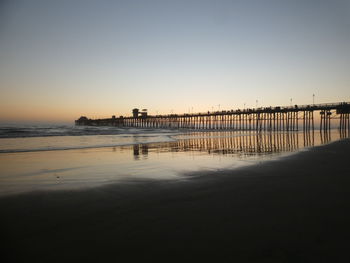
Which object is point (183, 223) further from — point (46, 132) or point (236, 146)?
point (46, 132)

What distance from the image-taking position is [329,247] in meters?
3.00

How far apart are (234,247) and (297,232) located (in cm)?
100

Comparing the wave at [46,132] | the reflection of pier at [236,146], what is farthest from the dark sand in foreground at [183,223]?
the wave at [46,132]

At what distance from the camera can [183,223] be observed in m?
3.91

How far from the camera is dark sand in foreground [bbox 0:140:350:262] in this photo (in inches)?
119

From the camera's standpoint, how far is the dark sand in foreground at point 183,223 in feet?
9.92

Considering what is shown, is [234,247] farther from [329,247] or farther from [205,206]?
[205,206]

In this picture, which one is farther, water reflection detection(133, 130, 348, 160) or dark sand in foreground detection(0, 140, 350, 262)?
water reflection detection(133, 130, 348, 160)

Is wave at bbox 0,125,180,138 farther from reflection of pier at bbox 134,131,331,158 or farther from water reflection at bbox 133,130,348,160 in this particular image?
reflection of pier at bbox 134,131,331,158

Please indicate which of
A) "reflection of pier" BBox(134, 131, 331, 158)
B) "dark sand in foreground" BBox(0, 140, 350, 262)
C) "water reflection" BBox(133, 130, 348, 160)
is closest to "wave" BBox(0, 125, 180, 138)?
"water reflection" BBox(133, 130, 348, 160)

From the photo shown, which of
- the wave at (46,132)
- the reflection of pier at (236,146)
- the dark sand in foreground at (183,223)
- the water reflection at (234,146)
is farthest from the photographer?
the wave at (46,132)

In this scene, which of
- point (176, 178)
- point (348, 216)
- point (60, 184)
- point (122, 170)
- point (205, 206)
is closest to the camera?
point (348, 216)

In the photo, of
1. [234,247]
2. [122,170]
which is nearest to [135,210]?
[234,247]

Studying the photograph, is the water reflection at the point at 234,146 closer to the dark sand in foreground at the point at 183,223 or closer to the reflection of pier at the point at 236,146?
the reflection of pier at the point at 236,146
